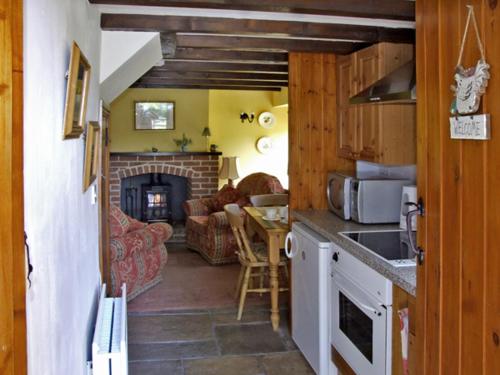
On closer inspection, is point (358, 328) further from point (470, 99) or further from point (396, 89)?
point (470, 99)

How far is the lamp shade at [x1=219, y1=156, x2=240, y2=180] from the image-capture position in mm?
7805

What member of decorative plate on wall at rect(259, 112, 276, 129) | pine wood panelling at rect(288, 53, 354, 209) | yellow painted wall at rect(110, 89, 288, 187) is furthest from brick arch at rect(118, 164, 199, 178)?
pine wood panelling at rect(288, 53, 354, 209)

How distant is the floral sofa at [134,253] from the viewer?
4547 millimetres

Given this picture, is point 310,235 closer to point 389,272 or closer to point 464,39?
point 389,272

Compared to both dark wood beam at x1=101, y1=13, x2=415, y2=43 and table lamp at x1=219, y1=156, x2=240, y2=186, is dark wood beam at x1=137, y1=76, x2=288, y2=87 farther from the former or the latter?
dark wood beam at x1=101, y1=13, x2=415, y2=43

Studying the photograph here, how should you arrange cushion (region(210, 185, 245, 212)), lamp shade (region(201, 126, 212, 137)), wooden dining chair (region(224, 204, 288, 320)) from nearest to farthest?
wooden dining chair (region(224, 204, 288, 320)) < cushion (region(210, 185, 245, 212)) < lamp shade (region(201, 126, 212, 137))

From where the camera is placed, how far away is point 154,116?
7.82 metres

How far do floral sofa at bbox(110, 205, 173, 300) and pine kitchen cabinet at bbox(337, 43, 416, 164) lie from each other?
2.20 metres

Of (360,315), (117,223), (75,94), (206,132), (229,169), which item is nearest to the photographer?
(75,94)

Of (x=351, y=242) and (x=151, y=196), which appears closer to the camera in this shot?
(x=351, y=242)

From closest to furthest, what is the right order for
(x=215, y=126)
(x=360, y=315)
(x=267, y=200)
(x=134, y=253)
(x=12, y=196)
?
1. (x=12, y=196)
2. (x=360, y=315)
3. (x=134, y=253)
4. (x=267, y=200)
5. (x=215, y=126)

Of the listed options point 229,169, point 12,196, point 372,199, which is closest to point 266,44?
point 372,199

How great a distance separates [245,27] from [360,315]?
1.73 meters

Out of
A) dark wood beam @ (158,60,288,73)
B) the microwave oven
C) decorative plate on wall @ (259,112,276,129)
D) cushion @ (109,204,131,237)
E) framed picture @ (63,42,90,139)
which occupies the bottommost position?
cushion @ (109,204,131,237)
